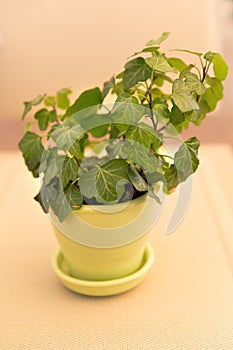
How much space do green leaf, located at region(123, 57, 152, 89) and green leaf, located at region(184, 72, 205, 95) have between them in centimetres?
6

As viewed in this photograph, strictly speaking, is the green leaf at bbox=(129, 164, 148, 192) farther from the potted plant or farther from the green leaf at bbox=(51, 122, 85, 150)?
the green leaf at bbox=(51, 122, 85, 150)

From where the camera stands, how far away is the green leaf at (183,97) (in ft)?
2.69

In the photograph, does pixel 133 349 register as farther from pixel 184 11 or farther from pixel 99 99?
pixel 184 11

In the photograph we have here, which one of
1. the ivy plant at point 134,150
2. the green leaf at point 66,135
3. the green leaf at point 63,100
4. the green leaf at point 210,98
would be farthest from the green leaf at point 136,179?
the green leaf at point 63,100

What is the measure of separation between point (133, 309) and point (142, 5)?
56.5 inches

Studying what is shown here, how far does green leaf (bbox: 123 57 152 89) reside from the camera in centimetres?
88

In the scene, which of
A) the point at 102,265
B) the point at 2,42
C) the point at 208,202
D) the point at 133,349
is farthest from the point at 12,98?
the point at 133,349

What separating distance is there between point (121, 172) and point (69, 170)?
0.28 feet

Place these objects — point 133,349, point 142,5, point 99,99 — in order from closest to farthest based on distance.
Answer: point 133,349, point 99,99, point 142,5

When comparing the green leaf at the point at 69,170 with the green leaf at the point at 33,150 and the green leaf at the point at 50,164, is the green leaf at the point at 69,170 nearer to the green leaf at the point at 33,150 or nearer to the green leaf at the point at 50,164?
the green leaf at the point at 50,164

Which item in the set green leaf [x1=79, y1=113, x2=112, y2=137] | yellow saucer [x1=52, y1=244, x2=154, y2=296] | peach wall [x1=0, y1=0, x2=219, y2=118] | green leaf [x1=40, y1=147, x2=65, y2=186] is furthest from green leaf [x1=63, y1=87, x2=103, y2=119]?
peach wall [x1=0, y1=0, x2=219, y2=118]

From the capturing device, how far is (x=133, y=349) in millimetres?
801

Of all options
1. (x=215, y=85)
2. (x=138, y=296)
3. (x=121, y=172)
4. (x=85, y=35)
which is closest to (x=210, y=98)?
(x=215, y=85)

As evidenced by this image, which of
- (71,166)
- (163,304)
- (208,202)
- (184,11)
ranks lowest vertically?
(208,202)
